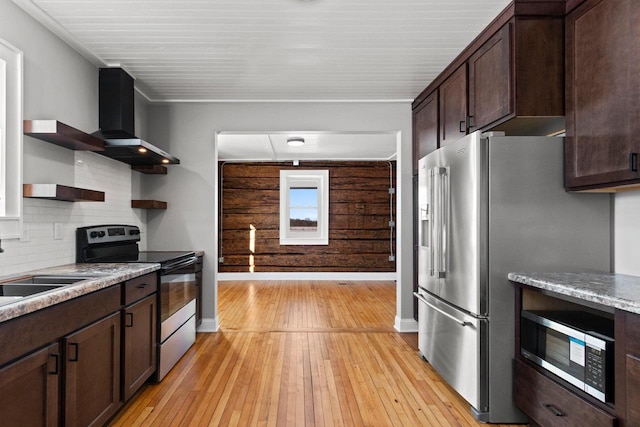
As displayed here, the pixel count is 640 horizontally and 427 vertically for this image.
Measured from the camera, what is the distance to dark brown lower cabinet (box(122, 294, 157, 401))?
7.73 feet

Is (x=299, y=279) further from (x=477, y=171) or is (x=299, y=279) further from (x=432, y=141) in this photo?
(x=477, y=171)

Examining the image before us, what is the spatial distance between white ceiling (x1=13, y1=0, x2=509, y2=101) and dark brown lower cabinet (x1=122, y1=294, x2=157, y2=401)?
182 cm

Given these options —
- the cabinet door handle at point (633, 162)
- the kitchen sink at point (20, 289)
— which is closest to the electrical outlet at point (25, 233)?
the kitchen sink at point (20, 289)

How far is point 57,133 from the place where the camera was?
2.37 m

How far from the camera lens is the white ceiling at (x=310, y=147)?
18.5 ft

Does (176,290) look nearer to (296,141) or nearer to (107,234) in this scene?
(107,234)

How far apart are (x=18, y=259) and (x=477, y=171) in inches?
107

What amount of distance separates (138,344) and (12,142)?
1401mm

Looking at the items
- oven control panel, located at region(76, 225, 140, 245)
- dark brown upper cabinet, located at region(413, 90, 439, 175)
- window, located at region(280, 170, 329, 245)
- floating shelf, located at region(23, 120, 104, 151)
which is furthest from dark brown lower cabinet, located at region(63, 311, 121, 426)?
window, located at region(280, 170, 329, 245)

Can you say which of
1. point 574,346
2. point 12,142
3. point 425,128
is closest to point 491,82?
point 425,128

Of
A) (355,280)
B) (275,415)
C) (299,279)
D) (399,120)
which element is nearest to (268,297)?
(299,279)

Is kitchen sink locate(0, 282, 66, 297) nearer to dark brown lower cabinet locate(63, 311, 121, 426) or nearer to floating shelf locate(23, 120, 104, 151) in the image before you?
dark brown lower cabinet locate(63, 311, 121, 426)

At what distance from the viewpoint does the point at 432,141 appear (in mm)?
3670

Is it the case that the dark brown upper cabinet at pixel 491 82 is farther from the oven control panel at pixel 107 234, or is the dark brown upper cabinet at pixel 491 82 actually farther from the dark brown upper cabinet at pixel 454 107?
the oven control panel at pixel 107 234
